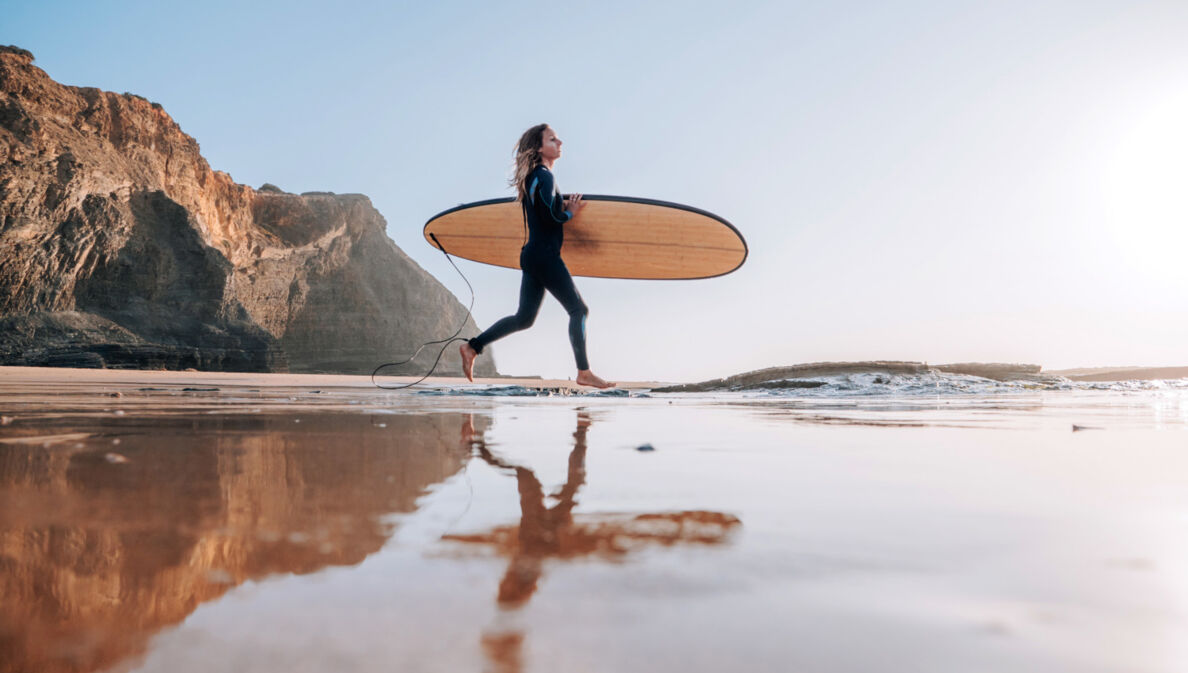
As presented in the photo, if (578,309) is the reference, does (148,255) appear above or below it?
above

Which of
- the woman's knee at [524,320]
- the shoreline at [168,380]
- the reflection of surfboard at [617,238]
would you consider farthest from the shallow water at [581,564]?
the shoreline at [168,380]

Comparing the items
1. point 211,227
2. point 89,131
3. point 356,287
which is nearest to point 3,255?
point 89,131

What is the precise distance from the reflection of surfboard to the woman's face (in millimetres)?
831

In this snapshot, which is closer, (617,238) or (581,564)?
(581,564)

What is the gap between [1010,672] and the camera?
0.53m

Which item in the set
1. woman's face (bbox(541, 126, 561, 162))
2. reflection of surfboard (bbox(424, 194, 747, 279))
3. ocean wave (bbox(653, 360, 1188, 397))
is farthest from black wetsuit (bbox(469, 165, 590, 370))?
ocean wave (bbox(653, 360, 1188, 397))

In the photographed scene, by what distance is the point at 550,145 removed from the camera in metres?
4.88

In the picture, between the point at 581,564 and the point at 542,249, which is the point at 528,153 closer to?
the point at 542,249

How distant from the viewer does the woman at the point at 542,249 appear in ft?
15.7

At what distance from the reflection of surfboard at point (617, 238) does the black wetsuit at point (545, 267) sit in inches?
37.6

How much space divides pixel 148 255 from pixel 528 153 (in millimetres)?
41746

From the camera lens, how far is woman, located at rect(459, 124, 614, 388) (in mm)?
4773

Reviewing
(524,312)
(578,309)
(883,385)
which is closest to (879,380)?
(883,385)

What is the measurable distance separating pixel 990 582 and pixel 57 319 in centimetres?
4131
